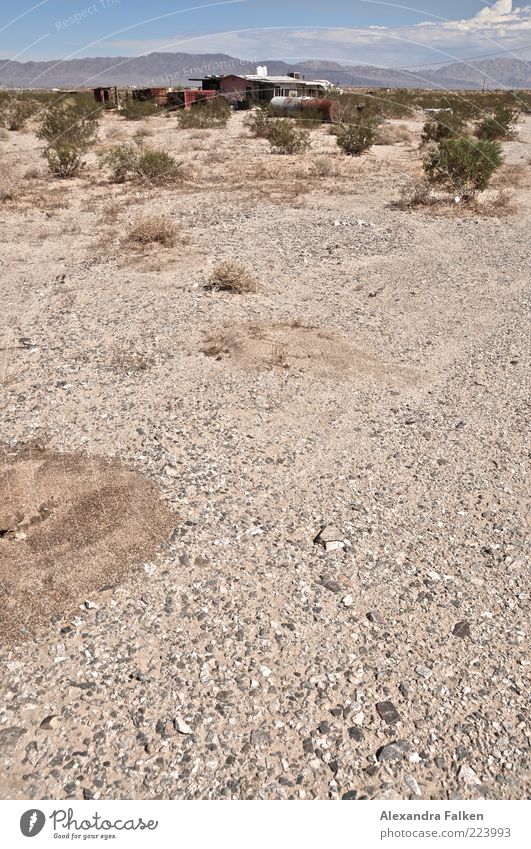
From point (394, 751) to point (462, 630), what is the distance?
1.21 meters

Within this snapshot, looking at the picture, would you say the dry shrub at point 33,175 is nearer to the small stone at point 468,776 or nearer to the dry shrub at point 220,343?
the dry shrub at point 220,343

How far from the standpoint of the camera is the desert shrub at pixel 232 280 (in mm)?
11383

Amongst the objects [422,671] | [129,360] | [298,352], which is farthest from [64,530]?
[298,352]

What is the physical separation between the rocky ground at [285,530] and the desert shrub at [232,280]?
27cm

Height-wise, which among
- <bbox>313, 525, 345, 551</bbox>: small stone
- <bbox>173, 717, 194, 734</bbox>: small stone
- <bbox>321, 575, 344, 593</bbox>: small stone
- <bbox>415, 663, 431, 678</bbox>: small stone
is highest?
<bbox>313, 525, 345, 551</bbox>: small stone

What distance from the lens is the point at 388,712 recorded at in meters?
3.90

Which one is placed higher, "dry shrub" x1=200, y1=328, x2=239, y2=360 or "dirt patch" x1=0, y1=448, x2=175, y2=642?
"dry shrub" x1=200, y1=328, x2=239, y2=360

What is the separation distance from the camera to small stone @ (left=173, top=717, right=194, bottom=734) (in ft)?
12.3

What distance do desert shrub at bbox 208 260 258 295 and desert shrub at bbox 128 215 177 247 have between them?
3.17 meters

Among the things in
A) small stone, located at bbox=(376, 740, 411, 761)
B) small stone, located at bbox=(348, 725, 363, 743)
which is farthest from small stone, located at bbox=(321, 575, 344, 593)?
small stone, located at bbox=(376, 740, 411, 761)
